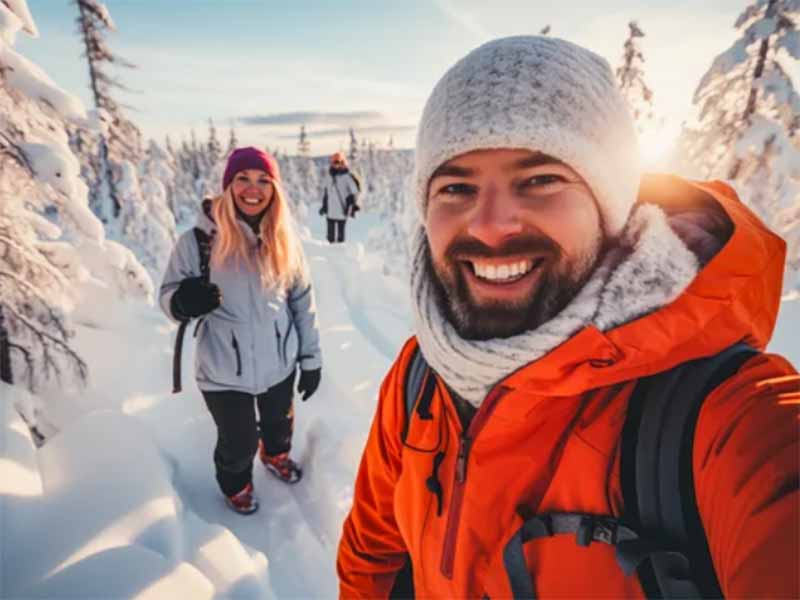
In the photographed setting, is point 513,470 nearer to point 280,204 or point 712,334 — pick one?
point 712,334

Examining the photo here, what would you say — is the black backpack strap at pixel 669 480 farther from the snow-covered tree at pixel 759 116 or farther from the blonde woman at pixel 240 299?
the snow-covered tree at pixel 759 116

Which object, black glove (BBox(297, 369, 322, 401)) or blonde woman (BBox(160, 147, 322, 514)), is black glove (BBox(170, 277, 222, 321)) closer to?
blonde woman (BBox(160, 147, 322, 514))

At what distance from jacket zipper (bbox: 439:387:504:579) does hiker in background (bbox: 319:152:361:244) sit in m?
13.9

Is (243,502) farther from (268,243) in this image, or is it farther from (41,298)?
(41,298)

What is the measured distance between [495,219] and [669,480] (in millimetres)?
923

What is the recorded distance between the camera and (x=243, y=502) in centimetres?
363

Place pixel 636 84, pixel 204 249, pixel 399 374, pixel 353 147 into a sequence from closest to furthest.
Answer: pixel 399 374 → pixel 204 249 → pixel 636 84 → pixel 353 147

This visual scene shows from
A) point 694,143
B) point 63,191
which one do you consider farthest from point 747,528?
point 694,143

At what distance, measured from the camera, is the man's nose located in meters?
1.48

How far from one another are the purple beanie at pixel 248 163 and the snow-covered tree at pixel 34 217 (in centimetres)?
176

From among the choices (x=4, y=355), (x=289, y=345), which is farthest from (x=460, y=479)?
(x=4, y=355)

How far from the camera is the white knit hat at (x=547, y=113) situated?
1.46 metres

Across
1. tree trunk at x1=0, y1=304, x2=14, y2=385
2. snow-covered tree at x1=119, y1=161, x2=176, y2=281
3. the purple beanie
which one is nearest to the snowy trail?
tree trunk at x1=0, y1=304, x2=14, y2=385

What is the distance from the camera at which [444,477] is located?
1.46 meters
